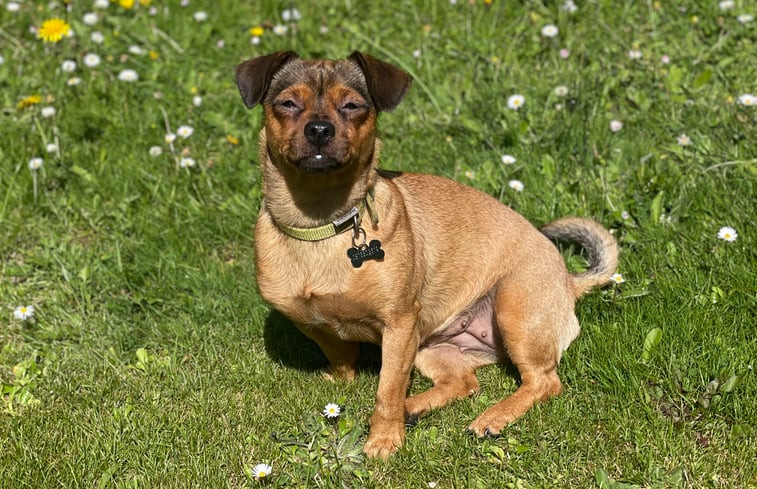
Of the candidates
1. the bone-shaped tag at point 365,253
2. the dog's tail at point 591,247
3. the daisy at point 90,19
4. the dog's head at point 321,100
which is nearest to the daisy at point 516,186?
the dog's tail at point 591,247

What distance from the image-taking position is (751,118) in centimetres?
555

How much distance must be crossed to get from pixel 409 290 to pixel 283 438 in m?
0.85

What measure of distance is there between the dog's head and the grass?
1175mm

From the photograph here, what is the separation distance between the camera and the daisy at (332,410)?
159 inches

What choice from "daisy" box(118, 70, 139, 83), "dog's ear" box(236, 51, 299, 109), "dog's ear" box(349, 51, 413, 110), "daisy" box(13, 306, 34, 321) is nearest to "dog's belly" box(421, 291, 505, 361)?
"dog's ear" box(349, 51, 413, 110)

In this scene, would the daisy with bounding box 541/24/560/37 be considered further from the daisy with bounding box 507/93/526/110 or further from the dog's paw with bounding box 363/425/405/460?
the dog's paw with bounding box 363/425/405/460

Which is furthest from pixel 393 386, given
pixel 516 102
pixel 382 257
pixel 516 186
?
pixel 516 102

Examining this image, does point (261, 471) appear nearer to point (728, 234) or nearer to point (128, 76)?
point (728, 234)

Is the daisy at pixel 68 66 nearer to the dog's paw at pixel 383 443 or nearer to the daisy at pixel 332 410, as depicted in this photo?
the daisy at pixel 332 410

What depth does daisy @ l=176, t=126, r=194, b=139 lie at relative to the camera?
5934 millimetres

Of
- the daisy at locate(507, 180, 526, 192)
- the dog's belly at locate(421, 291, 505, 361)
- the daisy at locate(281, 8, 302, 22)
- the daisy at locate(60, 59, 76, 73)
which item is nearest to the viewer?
the dog's belly at locate(421, 291, 505, 361)

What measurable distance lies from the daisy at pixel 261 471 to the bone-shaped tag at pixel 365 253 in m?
0.92

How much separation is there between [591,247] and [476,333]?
2.53ft

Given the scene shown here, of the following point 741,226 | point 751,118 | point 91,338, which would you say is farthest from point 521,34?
point 91,338
